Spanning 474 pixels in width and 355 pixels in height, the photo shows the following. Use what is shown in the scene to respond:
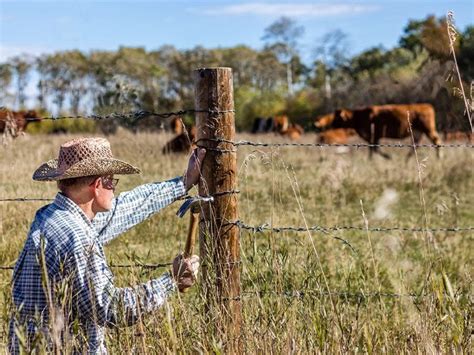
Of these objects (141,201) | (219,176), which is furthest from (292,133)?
(219,176)

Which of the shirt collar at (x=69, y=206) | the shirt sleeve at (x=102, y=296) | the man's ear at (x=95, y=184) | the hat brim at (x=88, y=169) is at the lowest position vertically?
the shirt sleeve at (x=102, y=296)

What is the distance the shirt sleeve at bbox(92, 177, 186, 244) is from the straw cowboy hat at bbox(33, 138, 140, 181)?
0.39 metres

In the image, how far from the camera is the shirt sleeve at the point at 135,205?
389 centimetres

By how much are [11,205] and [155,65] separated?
75464 millimetres

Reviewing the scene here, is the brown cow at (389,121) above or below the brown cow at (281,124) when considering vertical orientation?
above

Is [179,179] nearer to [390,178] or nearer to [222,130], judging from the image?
[222,130]

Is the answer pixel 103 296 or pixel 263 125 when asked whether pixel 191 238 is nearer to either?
pixel 103 296

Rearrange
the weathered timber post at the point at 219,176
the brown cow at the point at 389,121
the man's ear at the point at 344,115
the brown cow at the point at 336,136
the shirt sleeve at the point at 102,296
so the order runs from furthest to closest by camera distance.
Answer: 1. the brown cow at the point at 336,136
2. the man's ear at the point at 344,115
3. the brown cow at the point at 389,121
4. the weathered timber post at the point at 219,176
5. the shirt sleeve at the point at 102,296

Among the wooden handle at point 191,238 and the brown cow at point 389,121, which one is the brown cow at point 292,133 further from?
the wooden handle at point 191,238

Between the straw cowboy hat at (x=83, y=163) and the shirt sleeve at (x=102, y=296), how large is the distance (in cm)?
32

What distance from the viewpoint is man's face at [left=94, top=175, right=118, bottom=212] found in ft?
11.2

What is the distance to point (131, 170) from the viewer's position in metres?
3.60

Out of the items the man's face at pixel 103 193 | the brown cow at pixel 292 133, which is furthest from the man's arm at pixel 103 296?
the brown cow at pixel 292 133

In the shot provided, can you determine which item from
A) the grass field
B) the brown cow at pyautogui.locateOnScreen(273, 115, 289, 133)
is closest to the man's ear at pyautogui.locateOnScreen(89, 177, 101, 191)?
the grass field
